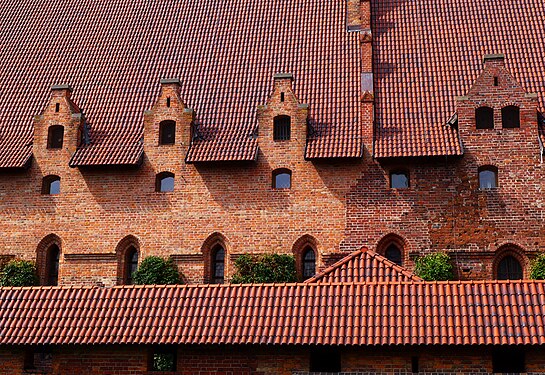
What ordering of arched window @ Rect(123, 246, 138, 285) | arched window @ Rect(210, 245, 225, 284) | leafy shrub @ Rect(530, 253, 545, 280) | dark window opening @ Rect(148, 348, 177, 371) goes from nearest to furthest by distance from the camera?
dark window opening @ Rect(148, 348, 177, 371) < leafy shrub @ Rect(530, 253, 545, 280) < arched window @ Rect(210, 245, 225, 284) < arched window @ Rect(123, 246, 138, 285)

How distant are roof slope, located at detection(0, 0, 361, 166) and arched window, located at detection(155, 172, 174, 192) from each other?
1087 millimetres

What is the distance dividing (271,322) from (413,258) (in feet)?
26.5

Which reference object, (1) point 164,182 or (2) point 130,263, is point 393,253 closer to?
(1) point 164,182

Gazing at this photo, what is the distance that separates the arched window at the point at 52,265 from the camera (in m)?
22.9

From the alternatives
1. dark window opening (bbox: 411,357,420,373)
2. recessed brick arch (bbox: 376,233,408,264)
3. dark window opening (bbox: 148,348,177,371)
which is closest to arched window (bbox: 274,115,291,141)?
recessed brick arch (bbox: 376,233,408,264)

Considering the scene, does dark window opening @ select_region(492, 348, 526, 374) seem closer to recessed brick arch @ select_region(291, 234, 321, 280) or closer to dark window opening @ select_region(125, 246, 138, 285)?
recessed brick arch @ select_region(291, 234, 321, 280)

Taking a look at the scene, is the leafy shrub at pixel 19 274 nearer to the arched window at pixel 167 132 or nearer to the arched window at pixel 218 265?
the arched window at pixel 218 265

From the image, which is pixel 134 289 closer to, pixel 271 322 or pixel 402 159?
pixel 271 322

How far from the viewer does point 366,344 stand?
43.3ft

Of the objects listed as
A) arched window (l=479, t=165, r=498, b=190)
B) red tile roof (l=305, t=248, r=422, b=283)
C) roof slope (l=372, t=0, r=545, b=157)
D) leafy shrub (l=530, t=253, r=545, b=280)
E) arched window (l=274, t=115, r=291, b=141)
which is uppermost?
roof slope (l=372, t=0, r=545, b=157)

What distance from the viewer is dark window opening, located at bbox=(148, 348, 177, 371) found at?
14.8 m

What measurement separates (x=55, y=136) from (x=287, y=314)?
1333 cm

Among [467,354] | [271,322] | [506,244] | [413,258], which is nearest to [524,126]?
[506,244]

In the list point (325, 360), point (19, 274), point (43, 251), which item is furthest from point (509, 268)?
point (19, 274)
